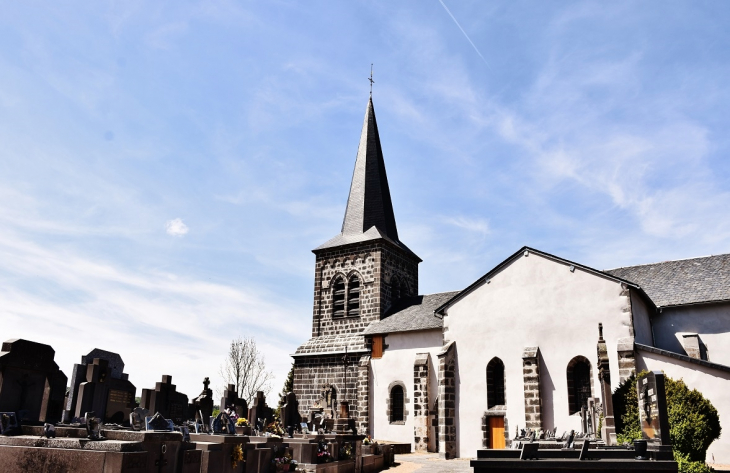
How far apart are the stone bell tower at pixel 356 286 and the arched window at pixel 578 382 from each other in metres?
10.4

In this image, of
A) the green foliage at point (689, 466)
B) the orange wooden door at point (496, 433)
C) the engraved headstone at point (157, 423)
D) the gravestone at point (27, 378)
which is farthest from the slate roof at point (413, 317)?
the gravestone at point (27, 378)

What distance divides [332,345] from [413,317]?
5.08 m

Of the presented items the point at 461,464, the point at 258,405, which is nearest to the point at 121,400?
the point at 258,405

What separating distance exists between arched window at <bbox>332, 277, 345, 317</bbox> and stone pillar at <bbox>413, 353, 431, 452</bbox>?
293 inches

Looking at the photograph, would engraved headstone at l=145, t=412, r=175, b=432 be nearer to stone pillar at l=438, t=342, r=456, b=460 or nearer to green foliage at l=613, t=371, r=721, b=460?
green foliage at l=613, t=371, r=721, b=460

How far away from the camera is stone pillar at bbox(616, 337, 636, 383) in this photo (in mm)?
19062

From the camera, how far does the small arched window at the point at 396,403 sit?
26.8 metres

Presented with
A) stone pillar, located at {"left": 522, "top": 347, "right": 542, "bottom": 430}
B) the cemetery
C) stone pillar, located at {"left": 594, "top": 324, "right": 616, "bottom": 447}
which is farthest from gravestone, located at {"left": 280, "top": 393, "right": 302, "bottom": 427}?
stone pillar, located at {"left": 594, "top": 324, "right": 616, "bottom": 447}

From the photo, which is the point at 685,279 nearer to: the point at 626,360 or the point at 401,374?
the point at 626,360

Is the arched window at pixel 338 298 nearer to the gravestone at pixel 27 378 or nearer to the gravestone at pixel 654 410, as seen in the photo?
the gravestone at pixel 654 410

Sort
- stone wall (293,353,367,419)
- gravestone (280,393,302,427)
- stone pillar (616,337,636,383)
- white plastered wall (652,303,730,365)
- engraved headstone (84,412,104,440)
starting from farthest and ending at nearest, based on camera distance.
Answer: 1. stone wall (293,353,367,419)
2. white plastered wall (652,303,730,365)
3. gravestone (280,393,302,427)
4. stone pillar (616,337,636,383)
5. engraved headstone (84,412,104,440)

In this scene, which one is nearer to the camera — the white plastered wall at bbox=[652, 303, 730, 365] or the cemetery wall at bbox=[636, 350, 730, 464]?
the cemetery wall at bbox=[636, 350, 730, 464]

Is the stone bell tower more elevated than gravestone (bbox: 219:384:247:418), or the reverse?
the stone bell tower

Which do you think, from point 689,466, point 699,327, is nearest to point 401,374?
point 699,327
